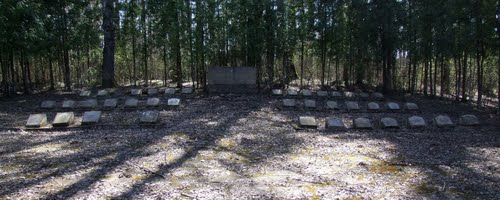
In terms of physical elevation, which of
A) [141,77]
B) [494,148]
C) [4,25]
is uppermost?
[4,25]

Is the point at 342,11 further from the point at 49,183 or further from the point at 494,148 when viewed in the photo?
the point at 49,183

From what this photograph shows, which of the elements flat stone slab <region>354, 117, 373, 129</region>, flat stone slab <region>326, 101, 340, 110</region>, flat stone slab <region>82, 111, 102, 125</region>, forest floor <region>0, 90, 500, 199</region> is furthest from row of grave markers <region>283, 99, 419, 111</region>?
flat stone slab <region>82, 111, 102, 125</region>

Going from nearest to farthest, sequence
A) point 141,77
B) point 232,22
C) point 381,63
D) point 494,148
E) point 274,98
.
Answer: point 494,148 → point 274,98 → point 232,22 → point 381,63 → point 141,77

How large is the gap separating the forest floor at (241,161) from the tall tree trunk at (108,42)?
4.48 meters

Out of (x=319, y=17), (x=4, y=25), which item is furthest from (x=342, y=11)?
(x=4, y=25)

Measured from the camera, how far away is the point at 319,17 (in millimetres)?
11641

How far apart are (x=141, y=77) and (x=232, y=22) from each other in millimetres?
7798

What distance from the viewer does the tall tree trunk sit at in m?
11.4

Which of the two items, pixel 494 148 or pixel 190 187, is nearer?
pixel 190 187

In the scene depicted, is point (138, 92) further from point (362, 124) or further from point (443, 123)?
point (443, 123)

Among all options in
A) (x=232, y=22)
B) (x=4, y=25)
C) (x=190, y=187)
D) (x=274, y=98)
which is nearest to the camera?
(x=190, y=187)

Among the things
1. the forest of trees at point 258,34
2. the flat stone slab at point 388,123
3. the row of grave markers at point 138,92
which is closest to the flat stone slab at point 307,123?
the flat stone slab at point 388,123

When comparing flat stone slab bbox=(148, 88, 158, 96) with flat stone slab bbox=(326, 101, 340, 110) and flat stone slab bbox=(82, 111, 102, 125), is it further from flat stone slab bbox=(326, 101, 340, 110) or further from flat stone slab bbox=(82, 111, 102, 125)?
flat stone slab bbox=(326, 101, 340, 110)

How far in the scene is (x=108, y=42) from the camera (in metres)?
11.5
